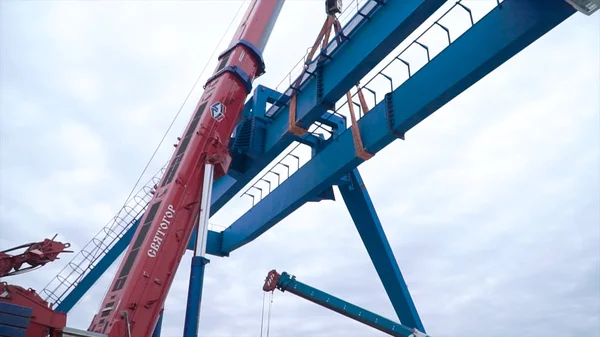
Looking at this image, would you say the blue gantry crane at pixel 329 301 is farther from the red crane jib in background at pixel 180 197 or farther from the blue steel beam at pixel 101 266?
the red crane jib in background at pixel 180 197

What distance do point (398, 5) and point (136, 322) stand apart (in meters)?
6.55

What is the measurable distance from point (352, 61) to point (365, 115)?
47.5 inches

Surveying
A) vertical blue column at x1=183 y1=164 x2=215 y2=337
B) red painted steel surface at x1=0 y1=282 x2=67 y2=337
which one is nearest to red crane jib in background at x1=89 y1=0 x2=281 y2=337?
vertical blue column at x1=183 y1=164 x2=215 y2=337

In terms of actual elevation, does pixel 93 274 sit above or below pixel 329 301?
above

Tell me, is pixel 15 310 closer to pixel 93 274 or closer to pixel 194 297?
pixel 194 297

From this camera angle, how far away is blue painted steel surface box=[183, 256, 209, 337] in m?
7.80

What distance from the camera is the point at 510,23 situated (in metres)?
7.88

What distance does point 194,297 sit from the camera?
26.1 ft

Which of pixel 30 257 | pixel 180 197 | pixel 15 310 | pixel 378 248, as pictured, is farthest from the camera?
pixel 378 248

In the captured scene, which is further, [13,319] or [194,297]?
[194,297]

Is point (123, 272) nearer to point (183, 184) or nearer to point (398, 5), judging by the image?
point (183, 184)

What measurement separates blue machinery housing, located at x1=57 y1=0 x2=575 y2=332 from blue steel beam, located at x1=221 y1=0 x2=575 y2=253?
0.05 ft

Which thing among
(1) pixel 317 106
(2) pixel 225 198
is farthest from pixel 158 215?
(2) pixel 225 198

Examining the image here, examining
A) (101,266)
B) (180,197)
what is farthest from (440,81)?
(101,266)
